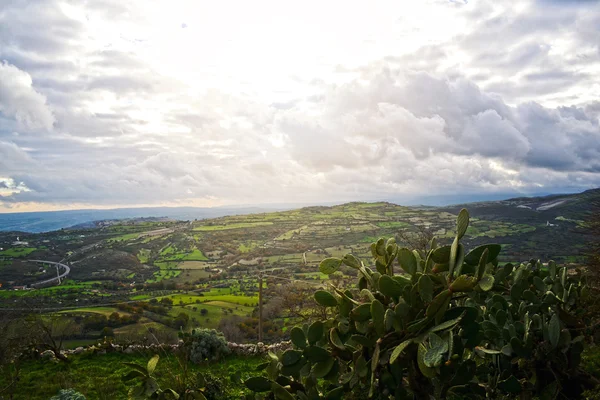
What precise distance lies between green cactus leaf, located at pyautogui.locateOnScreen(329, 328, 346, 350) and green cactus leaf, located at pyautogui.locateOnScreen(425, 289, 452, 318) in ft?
1.87

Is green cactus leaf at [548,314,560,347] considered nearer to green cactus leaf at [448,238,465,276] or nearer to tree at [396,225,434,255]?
green cactus leaf at [448,238,465,276]

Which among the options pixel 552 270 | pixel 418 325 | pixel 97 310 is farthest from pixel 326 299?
pixel 97 310

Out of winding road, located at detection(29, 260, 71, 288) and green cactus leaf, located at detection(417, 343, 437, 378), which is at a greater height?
green cactus leaf, located at detection(417, 343, 437, 378)

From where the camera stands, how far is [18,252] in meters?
37.5

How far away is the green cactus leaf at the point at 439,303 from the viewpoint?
1.66 metres

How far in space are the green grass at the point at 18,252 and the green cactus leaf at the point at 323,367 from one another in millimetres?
44385

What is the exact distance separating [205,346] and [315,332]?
25.6 ft

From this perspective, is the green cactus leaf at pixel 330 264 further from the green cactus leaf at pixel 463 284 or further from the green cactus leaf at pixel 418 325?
the green cactus leaf at pixel 463 284

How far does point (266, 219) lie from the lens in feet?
205

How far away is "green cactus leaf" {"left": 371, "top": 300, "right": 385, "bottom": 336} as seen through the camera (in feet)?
5.98

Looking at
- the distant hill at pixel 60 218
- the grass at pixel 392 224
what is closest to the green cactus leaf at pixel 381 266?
the grass at pixel 392 224

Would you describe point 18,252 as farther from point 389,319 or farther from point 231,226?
point 389,319

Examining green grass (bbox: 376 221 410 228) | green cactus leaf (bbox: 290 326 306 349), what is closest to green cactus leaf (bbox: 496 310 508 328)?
green cactus leaf (bbox: 290 326 306 349)

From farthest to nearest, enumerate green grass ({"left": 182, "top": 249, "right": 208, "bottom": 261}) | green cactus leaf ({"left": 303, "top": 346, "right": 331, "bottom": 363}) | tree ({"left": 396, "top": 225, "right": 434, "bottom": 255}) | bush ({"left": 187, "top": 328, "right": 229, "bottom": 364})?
green grass ({"left": 182, "top": 249, "right": 208, "bottom": 261}) → bush ({"left": 187, "top": 328, "right": 229, "bottom": 364}) → tree ({"left": 396, "top": 225, "right": 434, "bottom": 255}) → green cactus leaf ({"left": 303, "top": 346, "right": 331, "bottom": 363})
